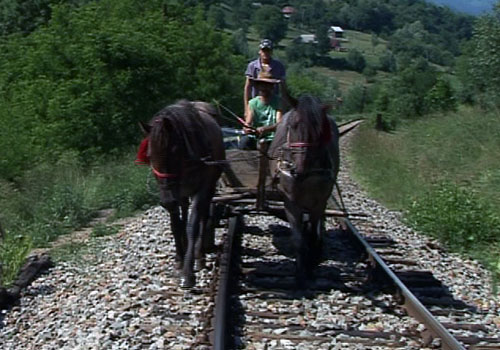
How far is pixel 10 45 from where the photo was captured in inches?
1366

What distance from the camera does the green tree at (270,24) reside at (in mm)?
127688

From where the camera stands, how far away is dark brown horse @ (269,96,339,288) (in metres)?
8.76

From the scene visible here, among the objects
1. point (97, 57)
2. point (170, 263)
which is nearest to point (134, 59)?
point (97, 57)

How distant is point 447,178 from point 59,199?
962cm

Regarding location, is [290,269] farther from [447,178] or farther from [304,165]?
[447,178]

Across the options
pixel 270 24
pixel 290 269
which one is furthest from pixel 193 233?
pixel 270 24

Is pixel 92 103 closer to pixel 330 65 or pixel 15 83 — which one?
pixel 15 83

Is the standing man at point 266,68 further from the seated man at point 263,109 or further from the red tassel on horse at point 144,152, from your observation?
the red tassel on horse at point 144,152

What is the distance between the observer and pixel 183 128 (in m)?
9.03

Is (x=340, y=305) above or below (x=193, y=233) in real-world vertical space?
below

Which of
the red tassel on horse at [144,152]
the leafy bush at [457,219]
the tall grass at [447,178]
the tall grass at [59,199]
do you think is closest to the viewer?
the red tassel on horse at [144,152]

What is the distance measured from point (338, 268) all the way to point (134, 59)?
17325mm

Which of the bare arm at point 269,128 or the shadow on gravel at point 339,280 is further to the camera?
the bare arm at point 269,128

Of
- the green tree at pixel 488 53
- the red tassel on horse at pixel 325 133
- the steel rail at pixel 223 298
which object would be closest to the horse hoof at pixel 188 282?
the steel rail at pixel 223 298
